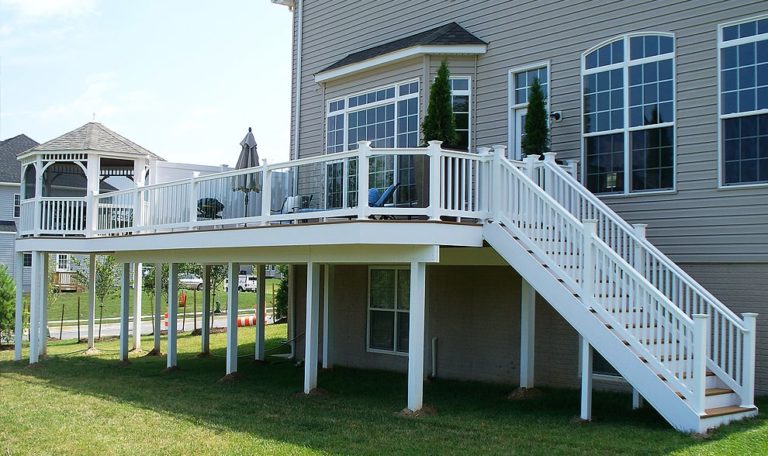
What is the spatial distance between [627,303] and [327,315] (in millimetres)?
7147

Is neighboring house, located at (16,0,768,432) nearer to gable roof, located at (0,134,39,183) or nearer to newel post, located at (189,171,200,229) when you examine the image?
newel post, located at (189,171,200,229)

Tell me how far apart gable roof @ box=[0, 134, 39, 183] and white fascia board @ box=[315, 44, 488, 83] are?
31051 mm

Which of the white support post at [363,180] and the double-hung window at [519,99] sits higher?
the double-hung window at [519,99]

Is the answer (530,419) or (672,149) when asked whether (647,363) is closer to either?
(530,419)

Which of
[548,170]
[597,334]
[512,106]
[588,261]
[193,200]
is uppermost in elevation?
[512,106]

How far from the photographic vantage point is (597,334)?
9328 mm

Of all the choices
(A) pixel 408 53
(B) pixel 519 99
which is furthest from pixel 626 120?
(A) pixel 408 53

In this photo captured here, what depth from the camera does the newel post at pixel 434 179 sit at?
10594 millimetres

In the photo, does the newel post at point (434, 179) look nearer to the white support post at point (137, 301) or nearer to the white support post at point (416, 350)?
the white support post at point (416, 350)

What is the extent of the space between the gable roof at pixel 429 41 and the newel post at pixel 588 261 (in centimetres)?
552

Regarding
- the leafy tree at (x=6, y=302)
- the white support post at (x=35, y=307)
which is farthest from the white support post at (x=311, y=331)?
the leafy tree at (x=6, y=302)

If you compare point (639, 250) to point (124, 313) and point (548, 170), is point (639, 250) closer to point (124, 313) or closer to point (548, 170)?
point (548, 170)

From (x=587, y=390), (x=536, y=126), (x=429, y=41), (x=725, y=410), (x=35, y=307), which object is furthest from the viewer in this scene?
(x=35, y=307)

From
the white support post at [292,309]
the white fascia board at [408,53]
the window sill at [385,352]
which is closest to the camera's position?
the white fascia board at [408,53]
